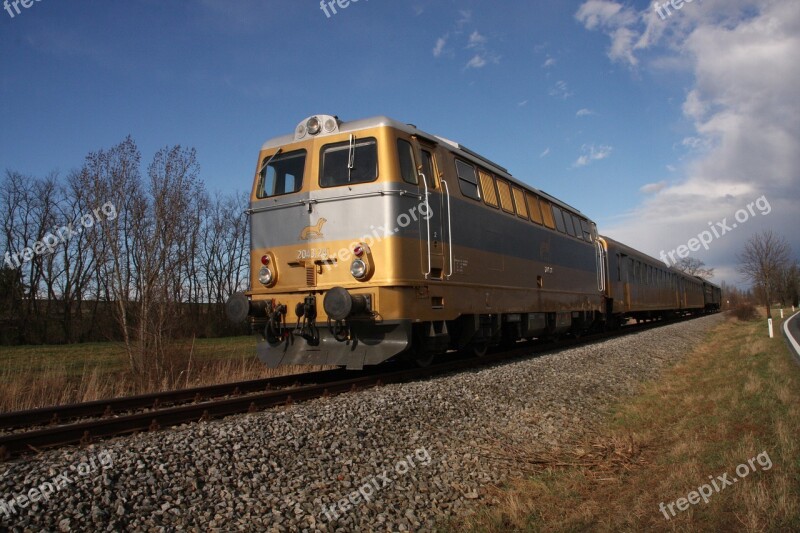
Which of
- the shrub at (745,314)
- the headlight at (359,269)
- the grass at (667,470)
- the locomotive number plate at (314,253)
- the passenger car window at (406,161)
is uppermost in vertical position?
the passenger car window at (406,161)

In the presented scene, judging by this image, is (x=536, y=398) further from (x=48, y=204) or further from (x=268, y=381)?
(x=48, y=204)

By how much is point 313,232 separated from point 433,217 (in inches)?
72.2

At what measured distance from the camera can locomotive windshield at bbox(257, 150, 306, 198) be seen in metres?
8.85

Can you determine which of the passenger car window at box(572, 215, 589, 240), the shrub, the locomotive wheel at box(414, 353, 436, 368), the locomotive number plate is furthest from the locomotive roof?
the shrub

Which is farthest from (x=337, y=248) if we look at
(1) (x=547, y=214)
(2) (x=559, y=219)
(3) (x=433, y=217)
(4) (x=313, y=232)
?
(2) (x=559, y=219)

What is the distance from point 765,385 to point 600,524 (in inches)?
246

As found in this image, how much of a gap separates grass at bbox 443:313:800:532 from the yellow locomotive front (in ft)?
9.49

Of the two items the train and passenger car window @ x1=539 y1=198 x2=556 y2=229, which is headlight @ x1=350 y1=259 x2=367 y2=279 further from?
passenger car window @ x1=539 y1=198 x2=556 y2=229

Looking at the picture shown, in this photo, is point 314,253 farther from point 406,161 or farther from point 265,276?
point 406,161

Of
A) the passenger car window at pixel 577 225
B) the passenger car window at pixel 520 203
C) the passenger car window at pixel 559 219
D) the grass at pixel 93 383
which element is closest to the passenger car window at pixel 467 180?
the passenger car window at pixel 520 203

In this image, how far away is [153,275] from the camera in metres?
12.6

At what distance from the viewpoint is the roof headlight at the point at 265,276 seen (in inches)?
343

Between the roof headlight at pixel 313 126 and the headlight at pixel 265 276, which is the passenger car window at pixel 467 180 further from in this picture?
the headlight at pixel 265 276

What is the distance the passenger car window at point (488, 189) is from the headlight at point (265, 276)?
4170 millimetres
